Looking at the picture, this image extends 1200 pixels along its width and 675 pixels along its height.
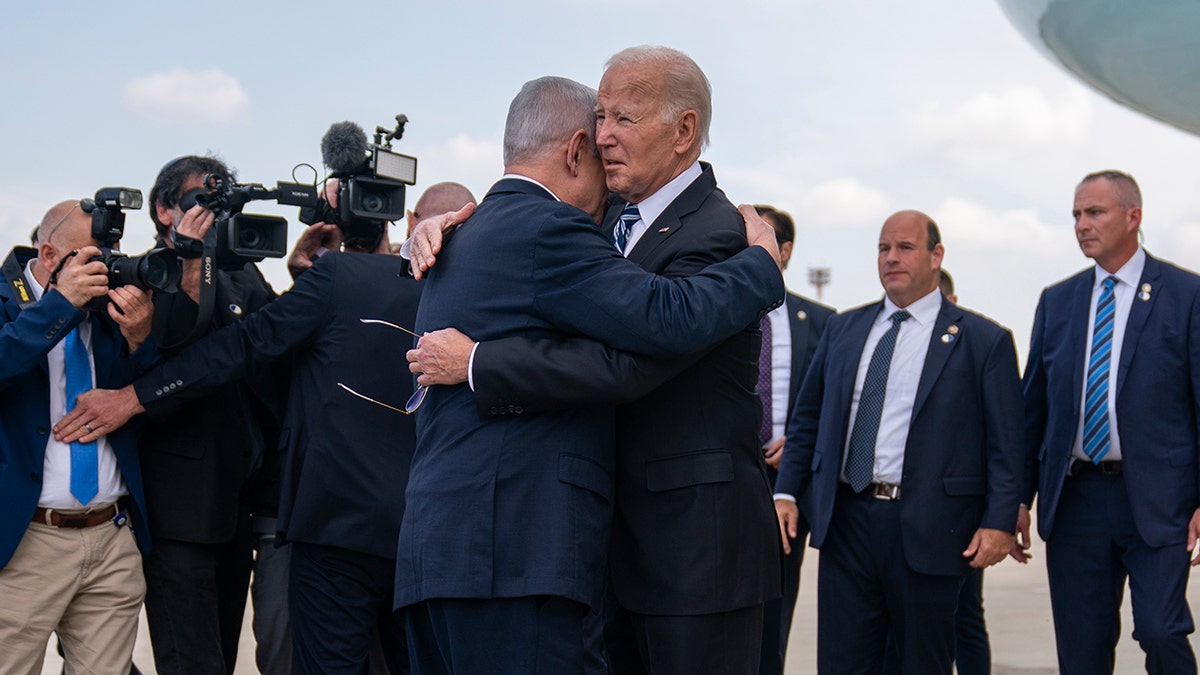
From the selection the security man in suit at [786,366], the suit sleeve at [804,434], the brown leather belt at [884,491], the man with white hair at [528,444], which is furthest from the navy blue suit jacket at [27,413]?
the security man in suit at [786,366]

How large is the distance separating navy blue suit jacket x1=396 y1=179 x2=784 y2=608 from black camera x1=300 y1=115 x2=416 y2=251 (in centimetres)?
148

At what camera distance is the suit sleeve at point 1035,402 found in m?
4.47

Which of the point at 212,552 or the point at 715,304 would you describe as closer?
the point at 715,304

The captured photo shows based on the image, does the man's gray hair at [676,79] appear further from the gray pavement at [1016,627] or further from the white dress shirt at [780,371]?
the gray pavement at [1016,627]

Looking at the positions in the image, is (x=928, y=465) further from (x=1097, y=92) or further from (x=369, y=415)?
(x=1097, y=92)

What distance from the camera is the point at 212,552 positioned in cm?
397

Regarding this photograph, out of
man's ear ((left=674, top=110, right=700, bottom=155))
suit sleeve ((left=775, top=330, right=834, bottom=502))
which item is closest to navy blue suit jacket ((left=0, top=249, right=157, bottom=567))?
man's ear ((left=674, top=110, right=700, bottom=155))

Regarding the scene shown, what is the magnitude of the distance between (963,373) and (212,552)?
2.51 m

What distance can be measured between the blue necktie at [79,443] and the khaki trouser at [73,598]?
0.38 feet

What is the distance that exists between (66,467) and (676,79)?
2.10 metres

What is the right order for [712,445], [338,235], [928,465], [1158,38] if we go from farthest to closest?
[338,235] < [928,465] < [712,445] < [1158,38]

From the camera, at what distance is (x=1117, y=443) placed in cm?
416

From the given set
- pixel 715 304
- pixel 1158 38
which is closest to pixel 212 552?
pixel 715 304

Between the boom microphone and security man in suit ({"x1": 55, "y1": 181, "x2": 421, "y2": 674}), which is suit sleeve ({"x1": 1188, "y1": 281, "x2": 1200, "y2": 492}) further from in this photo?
the boom microphone
